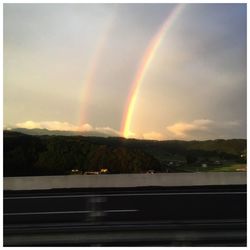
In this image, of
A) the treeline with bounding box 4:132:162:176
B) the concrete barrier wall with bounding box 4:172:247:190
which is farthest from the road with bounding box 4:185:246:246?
the treeline with bounding box 4:132:162:176

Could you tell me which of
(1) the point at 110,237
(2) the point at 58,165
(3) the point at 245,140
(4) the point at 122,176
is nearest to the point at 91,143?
(2) the point at 58,165

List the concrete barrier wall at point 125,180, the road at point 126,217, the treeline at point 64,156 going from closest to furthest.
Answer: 1. the road at point 126,217
2. the concrete barrier wall at point 125,180
3. the treeline at point 64,156

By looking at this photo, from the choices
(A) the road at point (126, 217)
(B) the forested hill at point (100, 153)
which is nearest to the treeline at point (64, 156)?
(B) the forested hill at point (100, 153)

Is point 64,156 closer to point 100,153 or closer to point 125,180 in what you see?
point 100,153

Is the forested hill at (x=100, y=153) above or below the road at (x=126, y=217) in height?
above

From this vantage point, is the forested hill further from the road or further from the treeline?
the road

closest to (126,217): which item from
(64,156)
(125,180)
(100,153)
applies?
(125,180)

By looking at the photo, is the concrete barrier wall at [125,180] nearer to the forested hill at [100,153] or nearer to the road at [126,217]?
the road at [126,217]
